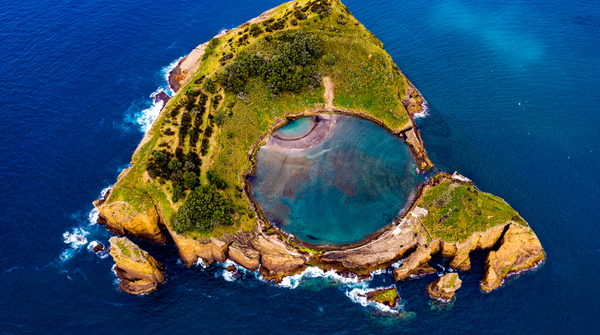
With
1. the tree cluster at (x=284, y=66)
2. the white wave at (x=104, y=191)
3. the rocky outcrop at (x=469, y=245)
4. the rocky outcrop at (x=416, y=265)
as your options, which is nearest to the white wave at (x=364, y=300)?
the rocky outcrop at (x=416, y=265)

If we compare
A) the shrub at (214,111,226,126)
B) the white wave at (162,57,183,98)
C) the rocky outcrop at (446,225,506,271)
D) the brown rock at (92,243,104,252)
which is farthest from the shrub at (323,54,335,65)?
the brown rock at (92,243,104,252)

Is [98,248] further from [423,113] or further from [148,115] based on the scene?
[423,113]

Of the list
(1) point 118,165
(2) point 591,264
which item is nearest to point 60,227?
(1) point 118,165

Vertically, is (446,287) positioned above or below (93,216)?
below

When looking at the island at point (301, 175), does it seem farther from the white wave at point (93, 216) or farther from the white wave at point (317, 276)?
the white wave at point (93, 216)

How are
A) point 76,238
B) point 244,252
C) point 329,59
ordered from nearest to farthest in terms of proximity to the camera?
point 244,252 < point 76,238 < point 329,59

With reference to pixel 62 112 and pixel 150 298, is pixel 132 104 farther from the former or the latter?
pixel 150 298

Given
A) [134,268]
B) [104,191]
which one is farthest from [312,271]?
[104,191]
